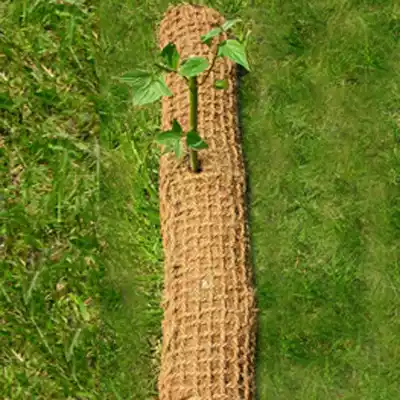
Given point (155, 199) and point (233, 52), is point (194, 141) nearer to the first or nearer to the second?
point (233, 52)

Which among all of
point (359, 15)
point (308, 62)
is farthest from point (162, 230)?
point (359, 15)

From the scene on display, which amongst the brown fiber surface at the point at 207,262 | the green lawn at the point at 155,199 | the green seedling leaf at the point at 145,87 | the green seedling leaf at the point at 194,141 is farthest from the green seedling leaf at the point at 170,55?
the green lawn at the point at 155,199

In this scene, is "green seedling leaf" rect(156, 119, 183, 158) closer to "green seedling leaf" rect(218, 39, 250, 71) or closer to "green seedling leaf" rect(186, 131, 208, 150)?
"green seedling leaf" rect(186, 131, 208, 150)

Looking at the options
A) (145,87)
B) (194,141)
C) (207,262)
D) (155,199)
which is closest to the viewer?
(145,87)

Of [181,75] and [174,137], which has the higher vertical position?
[181,75]

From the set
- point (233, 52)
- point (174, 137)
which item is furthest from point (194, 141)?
point (233, 52)

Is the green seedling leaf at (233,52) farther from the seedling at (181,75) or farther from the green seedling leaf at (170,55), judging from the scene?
the green seedling leaf at (170,55)

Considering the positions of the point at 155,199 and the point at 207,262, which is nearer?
the point at 207,262

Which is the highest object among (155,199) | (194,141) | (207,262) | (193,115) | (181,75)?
(181,75)
